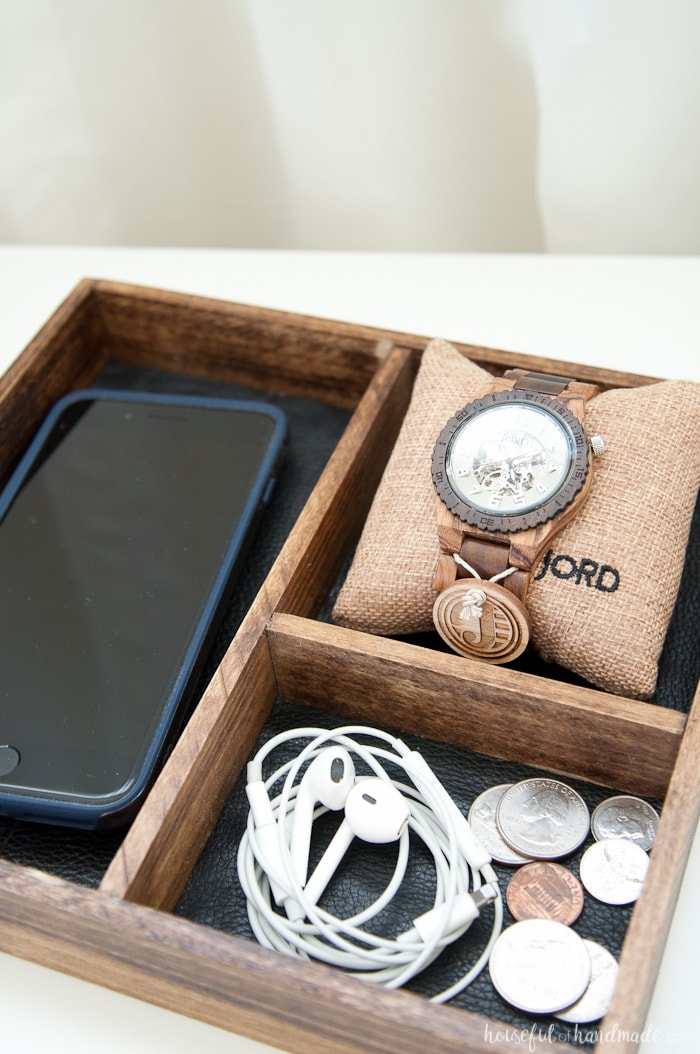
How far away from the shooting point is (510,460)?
25.8 inches

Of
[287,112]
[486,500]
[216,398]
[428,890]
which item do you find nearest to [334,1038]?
[428,890]

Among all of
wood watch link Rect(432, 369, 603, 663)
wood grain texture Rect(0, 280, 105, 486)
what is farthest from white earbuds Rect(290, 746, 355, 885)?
wood grain texture Rect(0, 280, 105, 486)

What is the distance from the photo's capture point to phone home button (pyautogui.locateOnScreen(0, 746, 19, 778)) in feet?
2.08

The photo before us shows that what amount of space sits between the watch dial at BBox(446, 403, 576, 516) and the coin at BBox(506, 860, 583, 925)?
0.72 feet

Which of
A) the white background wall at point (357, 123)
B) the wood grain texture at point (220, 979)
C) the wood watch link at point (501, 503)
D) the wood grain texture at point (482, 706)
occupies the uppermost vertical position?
the white background wall at point (357, 123)

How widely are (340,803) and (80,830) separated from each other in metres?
0.17

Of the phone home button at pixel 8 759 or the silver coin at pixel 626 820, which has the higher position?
the silver coin at pixel 626 820

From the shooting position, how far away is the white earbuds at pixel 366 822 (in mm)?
601

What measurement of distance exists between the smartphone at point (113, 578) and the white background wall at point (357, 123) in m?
0.37

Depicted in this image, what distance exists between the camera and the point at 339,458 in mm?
752

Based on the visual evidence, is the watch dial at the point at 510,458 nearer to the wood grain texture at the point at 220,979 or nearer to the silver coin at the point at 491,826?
the silver coin at the point at 491,826

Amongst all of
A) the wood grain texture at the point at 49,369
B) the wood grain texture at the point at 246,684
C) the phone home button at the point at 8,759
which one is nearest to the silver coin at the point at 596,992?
the wood grain texture at the point at 246,684

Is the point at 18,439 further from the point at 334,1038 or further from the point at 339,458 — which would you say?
the point at 334,1038

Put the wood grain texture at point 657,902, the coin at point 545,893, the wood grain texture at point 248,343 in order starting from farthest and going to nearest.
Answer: the wood grain texture at point 248,343, the coin at point 545,893, the wood grain texture at point 657,902
